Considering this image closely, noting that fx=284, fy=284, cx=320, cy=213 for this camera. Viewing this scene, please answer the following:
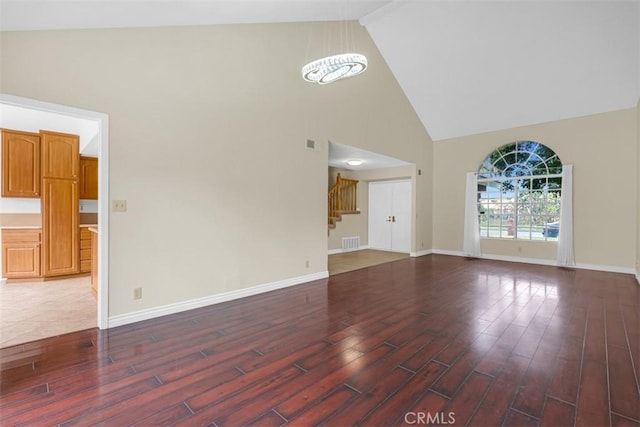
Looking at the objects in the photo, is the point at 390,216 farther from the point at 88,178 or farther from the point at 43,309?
the point at 43,309

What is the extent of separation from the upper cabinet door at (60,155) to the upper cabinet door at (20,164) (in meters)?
0.12

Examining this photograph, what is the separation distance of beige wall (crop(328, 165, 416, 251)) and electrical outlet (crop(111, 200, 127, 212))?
538 centimetres

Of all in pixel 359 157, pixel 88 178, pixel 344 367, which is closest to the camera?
pixel 344 367

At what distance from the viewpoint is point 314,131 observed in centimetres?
479

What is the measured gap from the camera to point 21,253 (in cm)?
462

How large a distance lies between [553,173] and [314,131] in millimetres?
5648

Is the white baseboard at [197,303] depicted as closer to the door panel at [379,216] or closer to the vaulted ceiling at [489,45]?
the vaulted ceiling at [489,45]

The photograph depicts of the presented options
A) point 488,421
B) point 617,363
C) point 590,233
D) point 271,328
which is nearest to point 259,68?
point 271,328

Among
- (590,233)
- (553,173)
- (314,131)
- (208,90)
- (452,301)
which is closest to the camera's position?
(208,90)

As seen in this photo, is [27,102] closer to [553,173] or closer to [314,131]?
[314,131]

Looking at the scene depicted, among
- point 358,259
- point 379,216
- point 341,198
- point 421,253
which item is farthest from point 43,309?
point 421,253

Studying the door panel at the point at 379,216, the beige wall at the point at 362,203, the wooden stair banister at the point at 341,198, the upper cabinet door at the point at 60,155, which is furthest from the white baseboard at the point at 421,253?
the upper cabinet door at the point at 60,155

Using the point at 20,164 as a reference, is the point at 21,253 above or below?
below

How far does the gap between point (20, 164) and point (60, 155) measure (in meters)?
0.54
